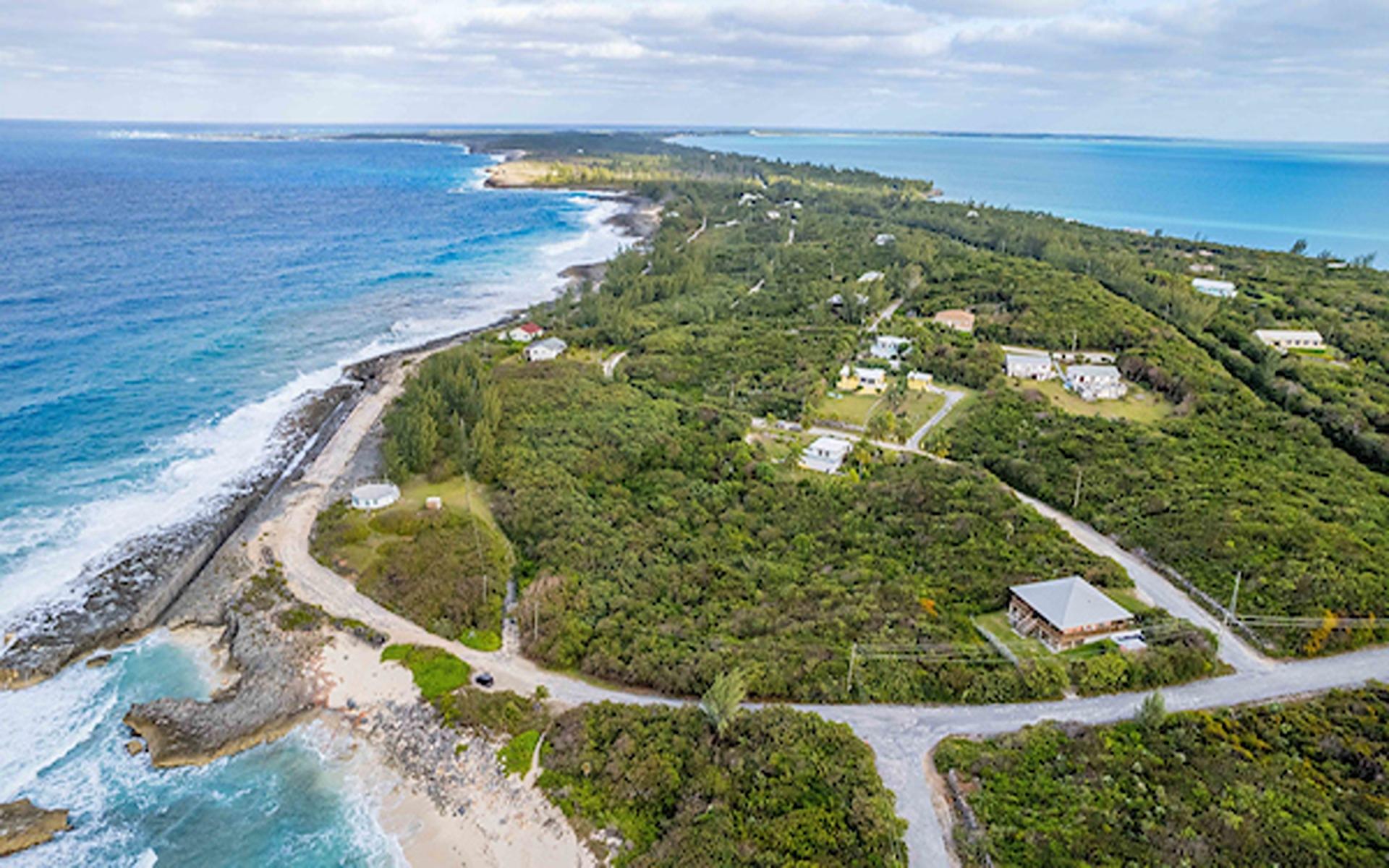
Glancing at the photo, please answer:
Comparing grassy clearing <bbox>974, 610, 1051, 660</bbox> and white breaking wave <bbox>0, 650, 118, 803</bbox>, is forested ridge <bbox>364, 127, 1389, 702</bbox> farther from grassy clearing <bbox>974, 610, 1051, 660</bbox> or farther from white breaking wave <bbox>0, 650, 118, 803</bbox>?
white breaking wave <bbox>0, 650, 118, 803</bbox>

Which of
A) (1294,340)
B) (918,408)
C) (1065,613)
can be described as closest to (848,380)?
(918,408)

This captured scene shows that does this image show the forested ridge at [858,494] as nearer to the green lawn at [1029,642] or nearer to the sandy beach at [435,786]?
the green lawn at [1029,642]

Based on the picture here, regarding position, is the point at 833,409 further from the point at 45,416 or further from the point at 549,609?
the point at 45,416

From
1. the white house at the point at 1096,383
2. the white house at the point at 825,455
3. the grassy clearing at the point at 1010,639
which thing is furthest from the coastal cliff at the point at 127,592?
the white house at the point at 1096,383

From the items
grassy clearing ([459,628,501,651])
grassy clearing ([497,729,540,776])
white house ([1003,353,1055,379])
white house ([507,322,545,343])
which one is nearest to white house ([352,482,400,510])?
grassy clearing ([459,628,501,651])

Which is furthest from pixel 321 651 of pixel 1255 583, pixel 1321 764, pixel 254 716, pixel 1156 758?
pixel 1255 583
